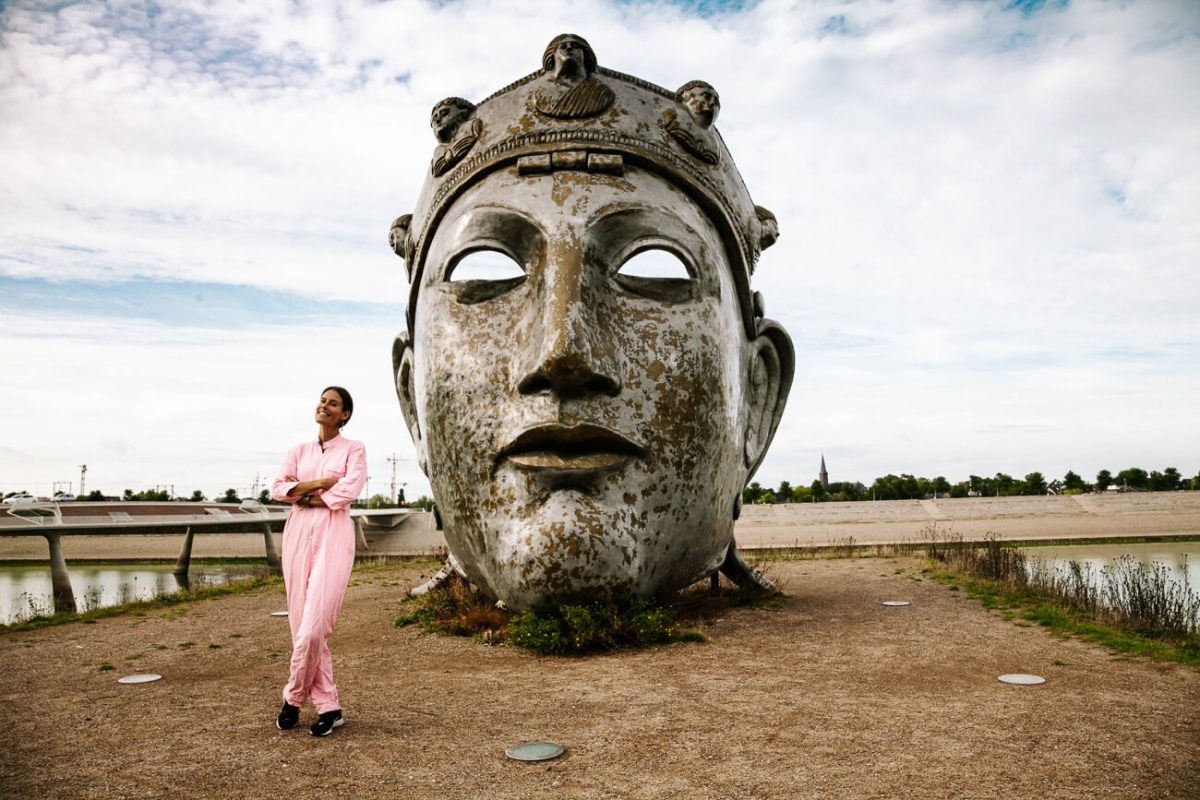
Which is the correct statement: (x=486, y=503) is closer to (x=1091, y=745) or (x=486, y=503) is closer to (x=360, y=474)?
(x=360, y=474)

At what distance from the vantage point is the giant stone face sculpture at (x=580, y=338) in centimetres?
624

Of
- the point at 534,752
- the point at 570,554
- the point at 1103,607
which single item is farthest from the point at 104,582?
the point at 1103,607

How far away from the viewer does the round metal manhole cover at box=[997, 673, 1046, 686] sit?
17.5 ft

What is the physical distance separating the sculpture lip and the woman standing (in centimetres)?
178

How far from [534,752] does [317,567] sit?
1.45m

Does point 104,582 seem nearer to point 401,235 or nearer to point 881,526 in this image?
point 401,235

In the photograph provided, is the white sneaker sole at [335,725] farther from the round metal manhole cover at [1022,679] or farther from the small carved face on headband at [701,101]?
the small carved face on headband at [701,101]

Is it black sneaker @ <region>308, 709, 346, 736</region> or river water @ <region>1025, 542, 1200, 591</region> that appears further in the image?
river water @ <region>1025, 542, 1200, 591</region>

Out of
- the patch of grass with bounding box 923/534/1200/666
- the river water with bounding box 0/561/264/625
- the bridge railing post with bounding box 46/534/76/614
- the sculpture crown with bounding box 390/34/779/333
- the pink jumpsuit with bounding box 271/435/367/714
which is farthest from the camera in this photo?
the river water with bounding box 0/561/264/625

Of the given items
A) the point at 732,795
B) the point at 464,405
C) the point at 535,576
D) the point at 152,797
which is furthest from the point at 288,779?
the point at 464,405

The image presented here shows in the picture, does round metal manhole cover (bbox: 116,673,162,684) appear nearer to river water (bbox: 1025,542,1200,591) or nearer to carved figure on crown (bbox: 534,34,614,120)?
carved figure on crown (bbox: 534,34,614,120)

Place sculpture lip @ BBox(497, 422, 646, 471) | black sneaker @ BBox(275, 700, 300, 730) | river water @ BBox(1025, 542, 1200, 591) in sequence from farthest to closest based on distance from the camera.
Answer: river water @ BBox(1025, 542, 1200, 591)
sculpture lip @ BBox(497, 422, 646, 471)
black sneaker @ BBox(275, 700, 300, 730)

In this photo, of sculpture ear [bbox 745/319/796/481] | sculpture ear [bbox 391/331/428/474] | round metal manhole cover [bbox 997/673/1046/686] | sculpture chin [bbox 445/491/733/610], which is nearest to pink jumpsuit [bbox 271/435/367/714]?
sculpture chin [bbox 445/491/733/610]

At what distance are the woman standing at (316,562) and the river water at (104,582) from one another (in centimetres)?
757
